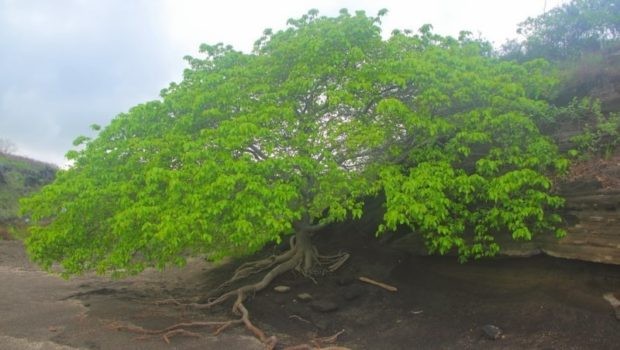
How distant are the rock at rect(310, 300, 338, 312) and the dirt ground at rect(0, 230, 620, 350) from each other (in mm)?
33

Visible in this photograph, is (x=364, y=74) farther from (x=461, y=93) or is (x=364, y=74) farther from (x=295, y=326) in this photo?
(x=295, y=326)

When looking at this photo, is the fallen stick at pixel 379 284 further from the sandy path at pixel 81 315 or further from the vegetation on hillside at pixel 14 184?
the vegetation on hillside at pixel 14 184

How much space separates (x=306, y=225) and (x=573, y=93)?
1020cm

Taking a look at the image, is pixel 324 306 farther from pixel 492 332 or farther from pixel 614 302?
pixel 614 302

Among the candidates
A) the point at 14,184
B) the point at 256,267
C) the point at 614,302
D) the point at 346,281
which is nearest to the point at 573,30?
the point at 614,302

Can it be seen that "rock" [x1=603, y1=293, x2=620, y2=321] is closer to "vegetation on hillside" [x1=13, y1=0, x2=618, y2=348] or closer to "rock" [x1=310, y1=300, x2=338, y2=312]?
"vegetation on hillside" [x1=13, y1=0, x2=618, y2=348]

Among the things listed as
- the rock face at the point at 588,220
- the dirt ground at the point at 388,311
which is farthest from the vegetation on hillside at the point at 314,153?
the dirt ground at the point at 388,311

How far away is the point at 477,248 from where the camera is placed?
1212 cm

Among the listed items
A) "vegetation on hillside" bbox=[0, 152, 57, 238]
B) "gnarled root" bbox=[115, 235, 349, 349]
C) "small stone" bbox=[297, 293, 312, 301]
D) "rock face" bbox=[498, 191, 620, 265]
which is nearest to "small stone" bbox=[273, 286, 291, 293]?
"gnarled root" bbox=[115, 235, 349, 349]

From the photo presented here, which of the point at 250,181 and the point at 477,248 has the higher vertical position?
the point at 250,181

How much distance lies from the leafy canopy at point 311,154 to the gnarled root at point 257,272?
1513 mm

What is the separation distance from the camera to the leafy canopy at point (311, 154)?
11.3m

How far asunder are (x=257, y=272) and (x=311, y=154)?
6.86 meters

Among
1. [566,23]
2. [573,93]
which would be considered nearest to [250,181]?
[573,93]
